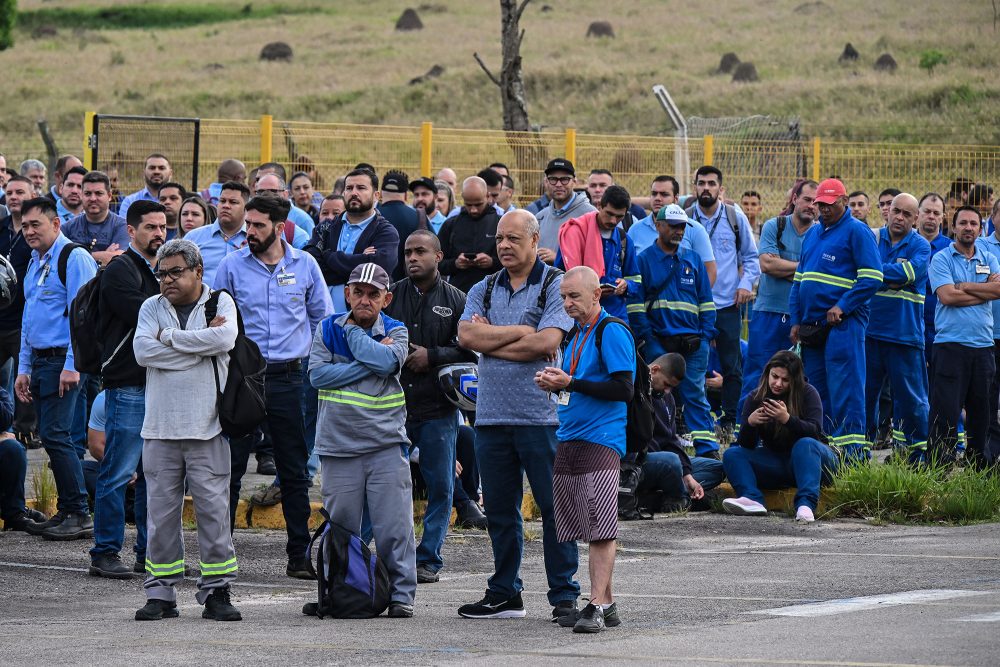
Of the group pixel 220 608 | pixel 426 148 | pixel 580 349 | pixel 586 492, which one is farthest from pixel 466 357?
pixel 426 148

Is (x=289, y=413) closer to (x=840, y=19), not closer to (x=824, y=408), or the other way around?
(x=824, y=408)

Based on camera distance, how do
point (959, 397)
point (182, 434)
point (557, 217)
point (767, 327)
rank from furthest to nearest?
1. point (767, 327)
2. point (557, 217)
3. point (959, 397)
4. point (182, 434)

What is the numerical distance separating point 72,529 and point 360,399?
3.45 metres

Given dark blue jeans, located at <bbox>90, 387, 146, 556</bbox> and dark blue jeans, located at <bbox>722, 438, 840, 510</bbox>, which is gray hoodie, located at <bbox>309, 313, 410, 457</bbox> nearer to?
dark blue jeans, located at <bbox>90, 387, 146, 556</bbox>

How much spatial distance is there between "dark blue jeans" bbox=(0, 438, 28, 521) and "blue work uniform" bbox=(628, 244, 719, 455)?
534 cm

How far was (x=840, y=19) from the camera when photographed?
7469 cm

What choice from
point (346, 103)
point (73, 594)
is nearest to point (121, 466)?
point (73, 594)

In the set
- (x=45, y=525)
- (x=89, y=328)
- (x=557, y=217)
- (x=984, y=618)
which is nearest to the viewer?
(x=984, y=618)

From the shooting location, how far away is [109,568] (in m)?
10.2

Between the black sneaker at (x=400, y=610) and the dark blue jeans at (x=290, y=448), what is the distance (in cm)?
170

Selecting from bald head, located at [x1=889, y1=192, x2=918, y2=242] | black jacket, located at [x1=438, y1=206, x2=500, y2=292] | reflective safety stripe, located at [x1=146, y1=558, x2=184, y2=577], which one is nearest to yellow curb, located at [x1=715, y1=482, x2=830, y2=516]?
black jacket, located at [x1=438, y1=206, x2=500, y2=292]

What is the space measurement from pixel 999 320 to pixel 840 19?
204 ft

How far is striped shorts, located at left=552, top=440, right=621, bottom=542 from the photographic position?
8.38 m

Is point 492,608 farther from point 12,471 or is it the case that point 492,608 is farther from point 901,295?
point 901,295
